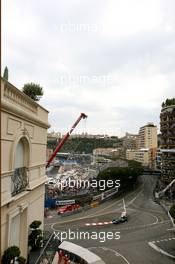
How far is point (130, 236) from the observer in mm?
25547

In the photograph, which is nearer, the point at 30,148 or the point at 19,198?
the point at 19,198

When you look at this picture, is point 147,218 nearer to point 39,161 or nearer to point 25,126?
point 39,161

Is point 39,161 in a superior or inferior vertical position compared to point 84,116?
inferior

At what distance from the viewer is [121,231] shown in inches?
1080

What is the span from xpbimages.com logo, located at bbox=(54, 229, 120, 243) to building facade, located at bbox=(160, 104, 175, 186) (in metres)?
27.6

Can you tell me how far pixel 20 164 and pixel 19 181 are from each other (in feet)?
2.29

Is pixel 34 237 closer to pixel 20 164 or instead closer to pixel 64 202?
pixel 20 164

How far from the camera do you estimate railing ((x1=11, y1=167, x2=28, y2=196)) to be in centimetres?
833

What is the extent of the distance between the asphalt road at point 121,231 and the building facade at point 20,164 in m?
11.2

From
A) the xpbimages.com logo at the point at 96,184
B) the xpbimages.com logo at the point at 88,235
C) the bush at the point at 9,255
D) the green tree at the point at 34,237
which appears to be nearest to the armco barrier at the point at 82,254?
the green tree at the point at 34,237

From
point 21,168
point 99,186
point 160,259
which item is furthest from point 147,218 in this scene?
point 21,168

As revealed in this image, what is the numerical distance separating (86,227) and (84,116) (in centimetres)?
1604

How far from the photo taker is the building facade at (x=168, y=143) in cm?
5041

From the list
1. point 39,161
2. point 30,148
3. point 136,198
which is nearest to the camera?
point 30,148
